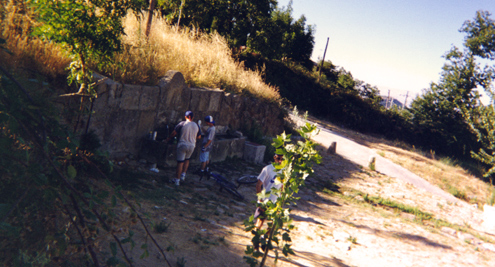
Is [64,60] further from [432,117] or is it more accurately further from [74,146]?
[432,117]

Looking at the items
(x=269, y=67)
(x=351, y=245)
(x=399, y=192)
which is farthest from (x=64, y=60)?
(x=269, y=67)

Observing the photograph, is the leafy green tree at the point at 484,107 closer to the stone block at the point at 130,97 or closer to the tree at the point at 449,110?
the tree at the point at 449,110

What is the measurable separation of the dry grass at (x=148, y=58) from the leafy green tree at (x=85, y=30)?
0.36 meters

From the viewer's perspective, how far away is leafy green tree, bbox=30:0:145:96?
16.5 feet

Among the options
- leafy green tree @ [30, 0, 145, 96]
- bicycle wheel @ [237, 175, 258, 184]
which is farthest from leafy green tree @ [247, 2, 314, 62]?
leafy green tree @ [30, 0, 145, 96]

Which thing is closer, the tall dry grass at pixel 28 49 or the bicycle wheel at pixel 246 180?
the tall dry grass at pixel 28 49

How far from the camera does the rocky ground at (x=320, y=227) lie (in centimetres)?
510

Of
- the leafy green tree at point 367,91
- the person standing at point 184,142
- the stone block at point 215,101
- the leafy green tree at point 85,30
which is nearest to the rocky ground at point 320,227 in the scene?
the person standing at point 184,142

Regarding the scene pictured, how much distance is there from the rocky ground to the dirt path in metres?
0.02

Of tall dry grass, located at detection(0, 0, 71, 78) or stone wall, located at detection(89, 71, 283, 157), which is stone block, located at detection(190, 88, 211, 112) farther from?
tall dry grass, located at detection(0, 0, 71, 78)

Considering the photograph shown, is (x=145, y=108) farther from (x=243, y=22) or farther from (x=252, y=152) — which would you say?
(x=243, y=22)

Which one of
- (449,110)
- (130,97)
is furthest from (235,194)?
(449,110)

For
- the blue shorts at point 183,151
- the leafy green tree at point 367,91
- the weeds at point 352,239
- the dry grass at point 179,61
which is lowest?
the weeds at point 352,239

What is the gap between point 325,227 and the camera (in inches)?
305
